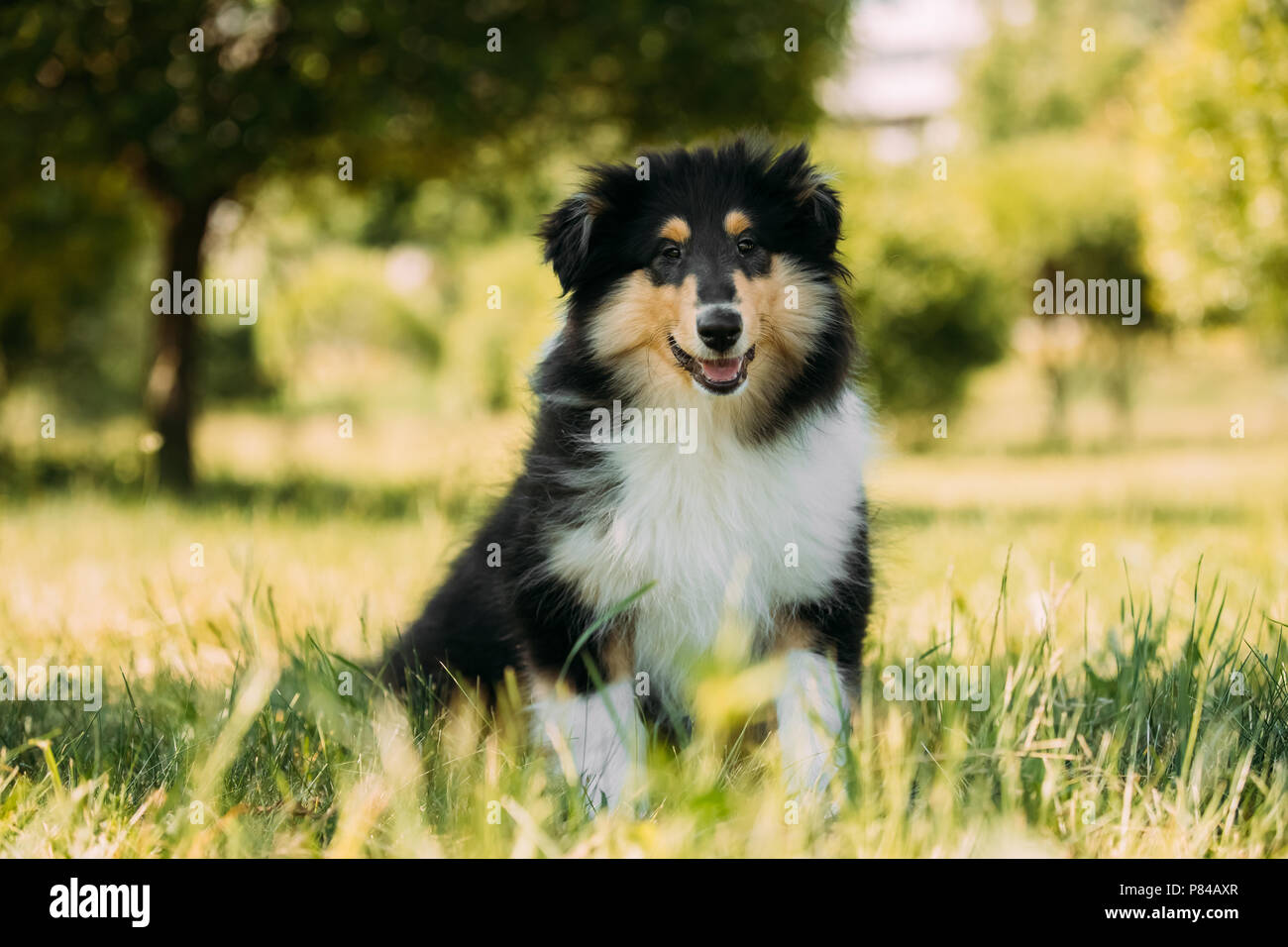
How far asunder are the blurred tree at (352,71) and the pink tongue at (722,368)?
6.24 metres

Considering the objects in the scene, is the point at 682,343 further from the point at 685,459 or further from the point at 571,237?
the point at 571,237

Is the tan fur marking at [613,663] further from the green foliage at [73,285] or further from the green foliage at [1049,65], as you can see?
the green foliage at [1049,65]

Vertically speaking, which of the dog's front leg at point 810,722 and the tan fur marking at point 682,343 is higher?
the tan fur marking at point 682,343

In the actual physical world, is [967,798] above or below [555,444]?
below

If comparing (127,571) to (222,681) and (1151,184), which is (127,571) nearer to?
(222,681)

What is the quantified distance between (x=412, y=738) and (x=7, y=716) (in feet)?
4.64

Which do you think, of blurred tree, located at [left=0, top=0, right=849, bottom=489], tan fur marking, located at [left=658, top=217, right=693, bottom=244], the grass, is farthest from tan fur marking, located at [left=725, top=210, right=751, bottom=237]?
blurred tree, located at [left=0, top=0, right=849, bottom=489]

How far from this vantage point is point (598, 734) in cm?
313

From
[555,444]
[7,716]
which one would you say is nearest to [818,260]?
[555,444]

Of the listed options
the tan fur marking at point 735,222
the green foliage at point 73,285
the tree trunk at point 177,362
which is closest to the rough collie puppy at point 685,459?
the tan fur marking at point 735,222

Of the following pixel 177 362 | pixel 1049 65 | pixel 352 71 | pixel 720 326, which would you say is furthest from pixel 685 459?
pixel 1049 65

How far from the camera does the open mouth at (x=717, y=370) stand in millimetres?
3309

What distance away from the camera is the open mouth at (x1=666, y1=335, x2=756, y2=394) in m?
3.31
